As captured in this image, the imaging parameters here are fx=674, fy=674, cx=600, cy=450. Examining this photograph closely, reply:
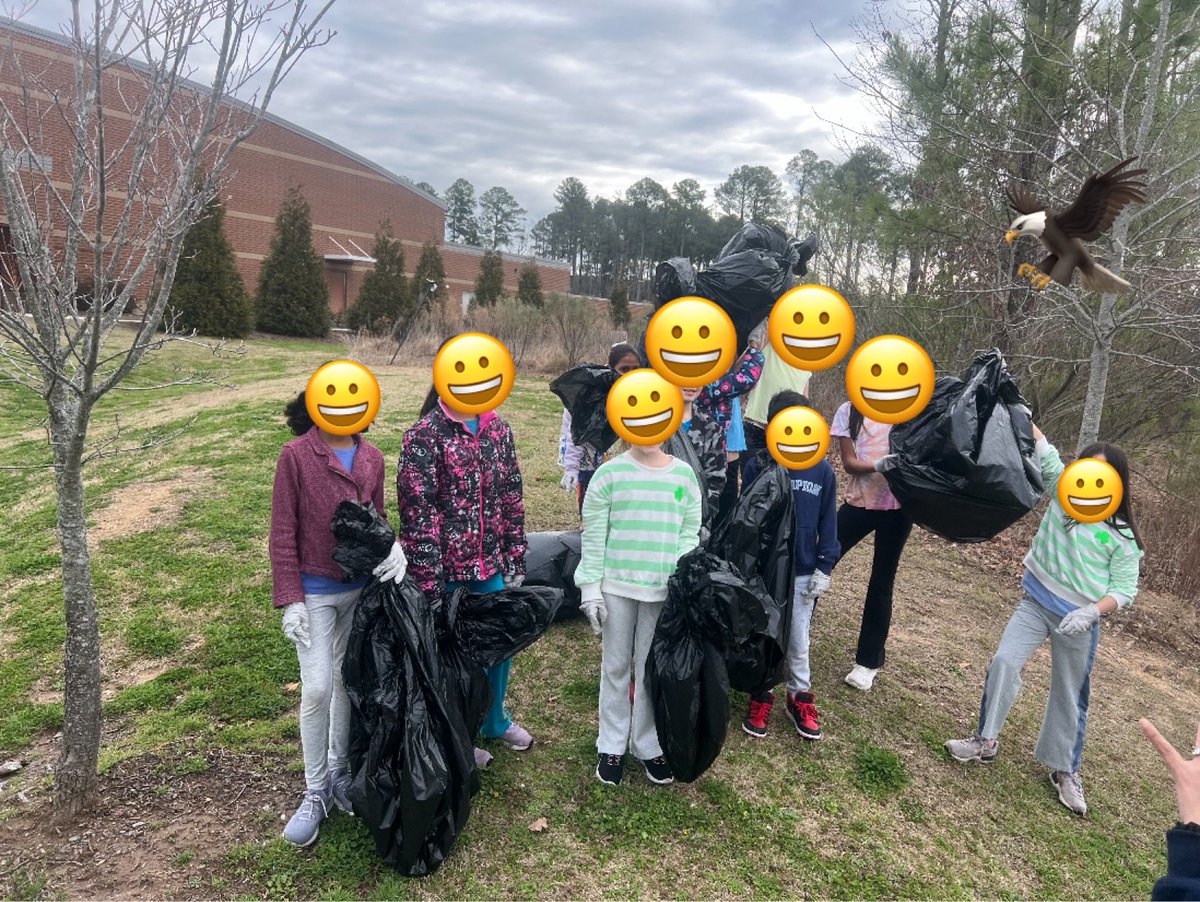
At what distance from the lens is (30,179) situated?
9.53 ft

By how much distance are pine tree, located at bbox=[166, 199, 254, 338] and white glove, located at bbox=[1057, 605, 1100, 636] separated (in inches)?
781

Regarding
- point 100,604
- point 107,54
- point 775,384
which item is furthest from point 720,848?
point 100,604

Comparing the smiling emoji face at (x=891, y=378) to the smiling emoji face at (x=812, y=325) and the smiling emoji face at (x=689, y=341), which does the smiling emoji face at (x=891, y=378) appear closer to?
the smiling emoji face at (x=812, y=325)

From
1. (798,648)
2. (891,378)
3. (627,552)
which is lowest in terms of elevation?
(798,648)

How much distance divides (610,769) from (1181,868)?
79.4 inches

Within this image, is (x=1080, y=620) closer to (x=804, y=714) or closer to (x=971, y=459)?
(x=971, y=459)

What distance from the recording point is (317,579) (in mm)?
2342

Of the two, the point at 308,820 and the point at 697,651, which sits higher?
the point at 697,651

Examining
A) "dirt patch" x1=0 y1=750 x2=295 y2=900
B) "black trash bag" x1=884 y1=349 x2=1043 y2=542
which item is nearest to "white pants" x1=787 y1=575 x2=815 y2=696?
"black trash bag" x1=884 y1=349 x2=1043 y2=542

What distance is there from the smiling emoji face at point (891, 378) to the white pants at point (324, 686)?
192 centimetres

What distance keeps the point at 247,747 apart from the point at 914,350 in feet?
10.3

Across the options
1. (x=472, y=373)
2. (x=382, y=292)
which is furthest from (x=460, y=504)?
(x=382, y=292)

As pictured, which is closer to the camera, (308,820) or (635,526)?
(308,820)

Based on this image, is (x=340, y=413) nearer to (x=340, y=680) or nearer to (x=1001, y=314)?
(x=340, y=680)
